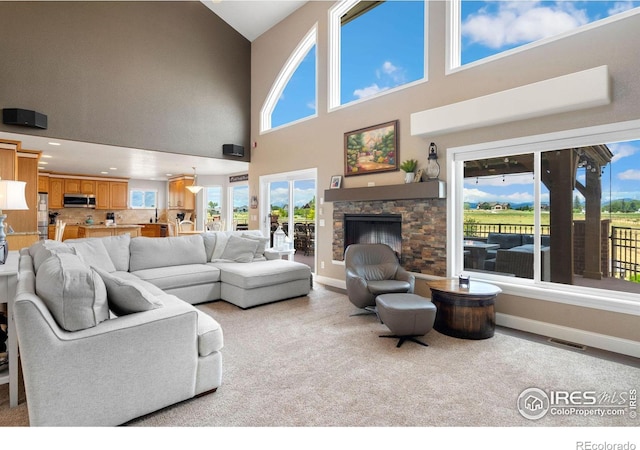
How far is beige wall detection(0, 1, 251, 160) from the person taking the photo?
518 centimetres

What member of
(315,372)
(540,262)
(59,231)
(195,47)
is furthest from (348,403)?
(59,231)

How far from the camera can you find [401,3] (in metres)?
5.21

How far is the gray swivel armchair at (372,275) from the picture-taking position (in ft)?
12.7

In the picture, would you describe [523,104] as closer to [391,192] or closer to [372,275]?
[391,192]

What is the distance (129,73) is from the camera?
20.1 ft

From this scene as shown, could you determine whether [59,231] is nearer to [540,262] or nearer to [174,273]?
[174,273]

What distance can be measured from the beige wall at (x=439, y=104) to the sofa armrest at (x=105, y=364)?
3.51 meters

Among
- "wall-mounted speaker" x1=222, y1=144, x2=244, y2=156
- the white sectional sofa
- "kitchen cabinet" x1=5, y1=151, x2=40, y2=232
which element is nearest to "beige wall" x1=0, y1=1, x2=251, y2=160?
"wall-mounted speaker" x1=222, y1=144, x2=244, y2=156

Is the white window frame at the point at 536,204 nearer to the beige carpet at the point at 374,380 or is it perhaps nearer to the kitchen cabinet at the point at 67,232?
the beige carpet at the point at 374,380

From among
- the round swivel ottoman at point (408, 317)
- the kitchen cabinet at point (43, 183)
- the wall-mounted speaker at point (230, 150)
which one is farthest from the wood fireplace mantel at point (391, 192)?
the kitchen cabinet at point (43, 183)

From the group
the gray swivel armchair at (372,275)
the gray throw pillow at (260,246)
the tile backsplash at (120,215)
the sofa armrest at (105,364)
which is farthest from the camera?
the tile backsplash at (120,215)

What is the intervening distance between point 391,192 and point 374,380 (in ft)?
9.39

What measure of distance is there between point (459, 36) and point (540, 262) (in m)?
2.97

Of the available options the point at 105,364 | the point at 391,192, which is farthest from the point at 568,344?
the point at 105,364
